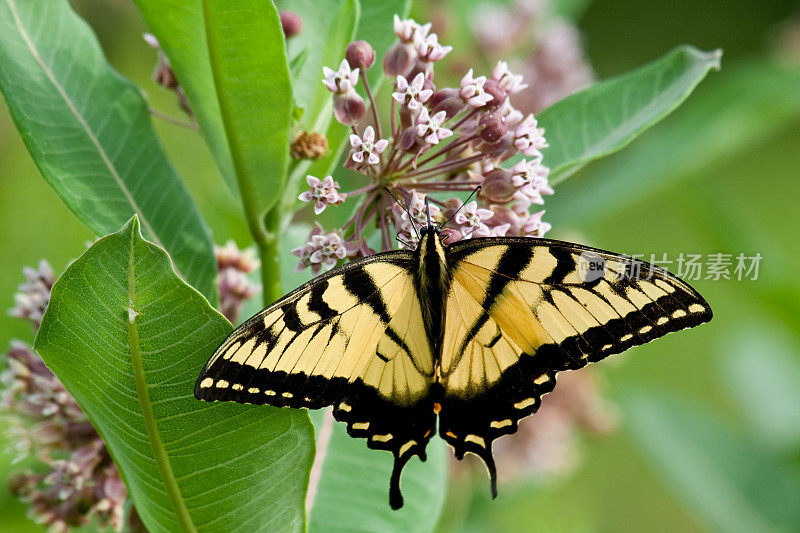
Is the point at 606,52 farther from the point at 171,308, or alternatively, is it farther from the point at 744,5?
the point at 171,308

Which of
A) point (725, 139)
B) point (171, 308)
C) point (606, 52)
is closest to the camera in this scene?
point (171, 308)

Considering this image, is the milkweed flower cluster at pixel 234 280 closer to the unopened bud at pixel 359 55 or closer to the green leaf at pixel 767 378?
the unopened bud at pixel 359 55

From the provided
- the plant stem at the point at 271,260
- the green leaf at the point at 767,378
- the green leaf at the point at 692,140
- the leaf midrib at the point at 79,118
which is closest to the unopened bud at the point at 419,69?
the plant stem at the point at 271,260

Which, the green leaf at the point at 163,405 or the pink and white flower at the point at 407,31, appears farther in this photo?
the pink and white flower at the point at 407,31

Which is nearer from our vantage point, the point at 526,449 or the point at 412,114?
the point at 412,114

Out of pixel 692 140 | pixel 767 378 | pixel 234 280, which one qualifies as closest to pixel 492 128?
pixel 234 280

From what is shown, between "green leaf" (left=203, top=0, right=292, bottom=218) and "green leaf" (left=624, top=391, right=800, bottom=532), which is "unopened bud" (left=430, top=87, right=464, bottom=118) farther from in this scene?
"green leaf" (left=624, top=391, right=800, bottom=532)

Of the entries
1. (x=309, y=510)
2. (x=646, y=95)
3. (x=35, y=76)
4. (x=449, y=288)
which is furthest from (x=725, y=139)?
(x=35, y=76)
